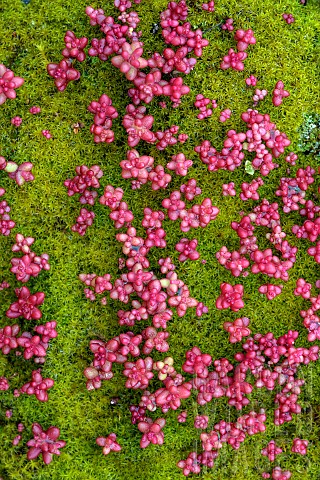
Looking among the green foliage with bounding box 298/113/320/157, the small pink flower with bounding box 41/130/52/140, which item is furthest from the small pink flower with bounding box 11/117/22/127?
the green foliage with bounding box 298/113/320/157

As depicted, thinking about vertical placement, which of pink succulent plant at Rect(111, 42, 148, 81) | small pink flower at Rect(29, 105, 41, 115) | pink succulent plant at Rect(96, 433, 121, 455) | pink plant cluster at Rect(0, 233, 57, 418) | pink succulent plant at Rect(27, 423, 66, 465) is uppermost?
pink succulent plant at Rect(111, 42, 148, 81)

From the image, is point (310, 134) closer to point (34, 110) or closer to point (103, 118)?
point (103, 118)

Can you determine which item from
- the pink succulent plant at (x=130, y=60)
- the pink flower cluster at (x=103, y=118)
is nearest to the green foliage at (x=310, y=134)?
the pink succulent plant at (x=130, y=60)

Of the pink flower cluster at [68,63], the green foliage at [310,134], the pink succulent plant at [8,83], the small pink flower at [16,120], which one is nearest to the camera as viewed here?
the pink succulent plant at [8,83]

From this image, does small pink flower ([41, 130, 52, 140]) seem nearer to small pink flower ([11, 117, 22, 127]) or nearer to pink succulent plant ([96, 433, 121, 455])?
small pink flower ([11, 117, 22, 127])

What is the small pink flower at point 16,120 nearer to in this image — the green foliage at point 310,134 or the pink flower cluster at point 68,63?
the pink flower cluster at point 68,63

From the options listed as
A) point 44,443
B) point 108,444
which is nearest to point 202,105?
point 108,444

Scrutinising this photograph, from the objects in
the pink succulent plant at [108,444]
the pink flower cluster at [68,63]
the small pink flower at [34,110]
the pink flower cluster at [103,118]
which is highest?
the pink flower cluster at [68,63]

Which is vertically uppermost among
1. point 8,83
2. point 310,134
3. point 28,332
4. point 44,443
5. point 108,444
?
point 310,134

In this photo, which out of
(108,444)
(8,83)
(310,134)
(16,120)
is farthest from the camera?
(310,134)
